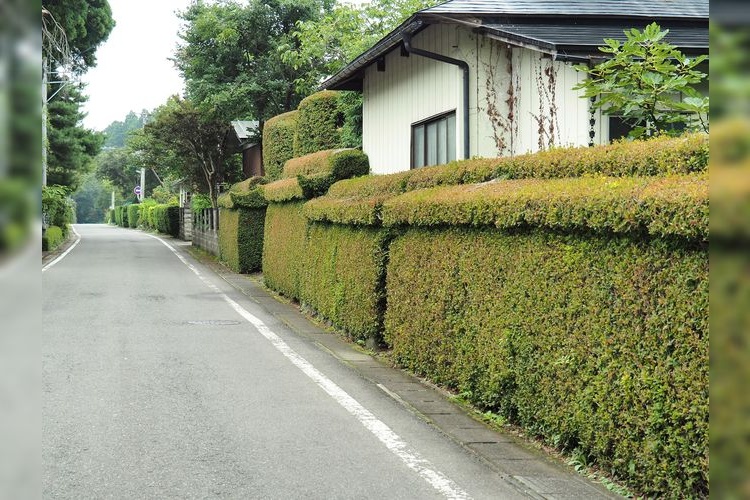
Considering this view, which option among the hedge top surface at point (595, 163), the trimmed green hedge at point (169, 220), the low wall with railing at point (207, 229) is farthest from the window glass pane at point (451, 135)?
the trimmed green hedge at point (169, 220)

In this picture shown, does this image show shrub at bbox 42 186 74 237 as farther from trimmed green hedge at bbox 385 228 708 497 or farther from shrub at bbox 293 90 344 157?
trimmed green hedge at bbox 385 228 708 497

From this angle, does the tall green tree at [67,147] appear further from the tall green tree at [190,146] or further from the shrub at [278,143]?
the shrub at [278,143]

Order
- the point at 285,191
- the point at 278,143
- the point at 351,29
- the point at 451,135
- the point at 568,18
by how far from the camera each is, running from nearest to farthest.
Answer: the point at 568,18, the point at 451,135, the point at 285,191, the point at 278,143, the point at 351,29

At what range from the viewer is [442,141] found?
13.0m

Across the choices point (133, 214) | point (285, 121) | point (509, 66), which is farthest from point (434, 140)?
point (133, 214)

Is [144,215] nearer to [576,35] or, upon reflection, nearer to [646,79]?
[576,35]

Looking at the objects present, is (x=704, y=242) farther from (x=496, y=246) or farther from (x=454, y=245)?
(x=454, y=245)

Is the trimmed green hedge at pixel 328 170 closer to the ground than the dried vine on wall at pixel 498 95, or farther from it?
closer to the ground

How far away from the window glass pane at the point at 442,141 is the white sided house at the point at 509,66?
2 cm

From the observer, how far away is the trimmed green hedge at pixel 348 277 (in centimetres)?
1077

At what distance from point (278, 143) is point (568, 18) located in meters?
13.1

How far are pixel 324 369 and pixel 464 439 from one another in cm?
334

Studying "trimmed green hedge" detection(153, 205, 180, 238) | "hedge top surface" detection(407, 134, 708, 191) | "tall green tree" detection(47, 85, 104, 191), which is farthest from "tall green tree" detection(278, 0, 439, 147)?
"trimmed green hedge" detection(153, 205, 180, 238)

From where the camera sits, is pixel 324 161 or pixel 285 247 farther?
pixel 285 247
